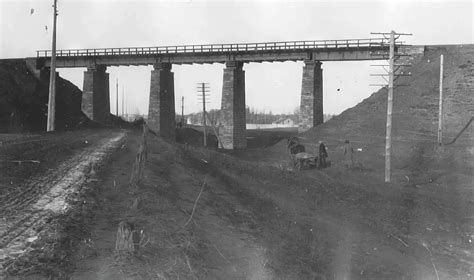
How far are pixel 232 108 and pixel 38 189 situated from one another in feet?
102

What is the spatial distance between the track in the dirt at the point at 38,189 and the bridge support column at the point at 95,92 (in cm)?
3049

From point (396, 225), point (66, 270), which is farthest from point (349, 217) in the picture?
point (66, 270)

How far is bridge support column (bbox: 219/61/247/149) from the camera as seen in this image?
40875mm

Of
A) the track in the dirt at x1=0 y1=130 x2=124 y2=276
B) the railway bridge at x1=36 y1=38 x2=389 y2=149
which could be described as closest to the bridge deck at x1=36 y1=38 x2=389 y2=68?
the railway bridge at x1=36 y1=38 x2=389 y2=149

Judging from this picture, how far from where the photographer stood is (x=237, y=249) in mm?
8586

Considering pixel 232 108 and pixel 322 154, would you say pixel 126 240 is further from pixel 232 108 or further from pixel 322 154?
Result: pixel 232 108

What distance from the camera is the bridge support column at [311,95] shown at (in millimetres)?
38469

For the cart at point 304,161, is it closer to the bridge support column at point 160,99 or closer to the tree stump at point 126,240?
the tree stump at point 126,240

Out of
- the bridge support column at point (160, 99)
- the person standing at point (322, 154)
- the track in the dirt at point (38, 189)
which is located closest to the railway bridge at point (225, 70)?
the bridge support column at point (160, 99)

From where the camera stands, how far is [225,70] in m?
41.4

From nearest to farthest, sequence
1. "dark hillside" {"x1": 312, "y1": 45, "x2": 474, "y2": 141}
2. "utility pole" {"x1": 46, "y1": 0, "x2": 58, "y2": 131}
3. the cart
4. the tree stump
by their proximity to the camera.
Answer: the tree stump → the cart → "utility pole" {"x1": 46, "y1": 0, "x2": 58, "y2": 131} → "dark hillside" {"x1": 312, "y1": 45, "x2": 474, "y2": 141}

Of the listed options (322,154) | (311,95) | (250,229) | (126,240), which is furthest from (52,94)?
(126,240)

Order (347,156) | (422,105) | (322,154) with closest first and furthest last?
(322,154) < (347,156) < (422,105)

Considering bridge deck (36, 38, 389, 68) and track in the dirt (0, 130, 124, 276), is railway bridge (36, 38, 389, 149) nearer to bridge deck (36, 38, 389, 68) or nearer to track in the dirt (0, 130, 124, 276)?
bridge deck (36, 38, 389, 68)
